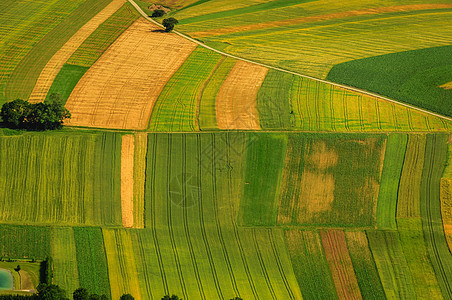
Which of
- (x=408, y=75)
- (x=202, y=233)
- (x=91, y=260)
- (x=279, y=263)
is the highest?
(x=408, y=75)

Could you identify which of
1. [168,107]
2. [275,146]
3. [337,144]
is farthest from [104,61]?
[337,144]

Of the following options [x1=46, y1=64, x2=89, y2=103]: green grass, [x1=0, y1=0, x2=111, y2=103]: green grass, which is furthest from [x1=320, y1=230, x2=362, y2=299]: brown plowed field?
[x1=0, y1=0, x2=111, y2=103]: green grass

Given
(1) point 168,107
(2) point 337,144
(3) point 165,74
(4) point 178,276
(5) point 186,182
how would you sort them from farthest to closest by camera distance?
(3) point 165,74, (1) point 168,107, (2) point 337,144, (5) point 186,182, (4) point 178,276

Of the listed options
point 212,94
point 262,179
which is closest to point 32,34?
point 212,94

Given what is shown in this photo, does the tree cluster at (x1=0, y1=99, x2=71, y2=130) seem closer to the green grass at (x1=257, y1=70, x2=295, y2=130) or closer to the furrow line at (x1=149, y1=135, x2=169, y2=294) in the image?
the furrow line at (x1=149, y1=135, x2=169, y2=294)

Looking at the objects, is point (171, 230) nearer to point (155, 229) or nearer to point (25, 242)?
point (155, 229)

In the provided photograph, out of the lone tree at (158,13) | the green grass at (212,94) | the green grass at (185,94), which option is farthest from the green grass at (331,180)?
the lone tree at (158,13)

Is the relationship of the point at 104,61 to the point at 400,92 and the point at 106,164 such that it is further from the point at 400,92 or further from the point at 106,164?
the point at 400,92
